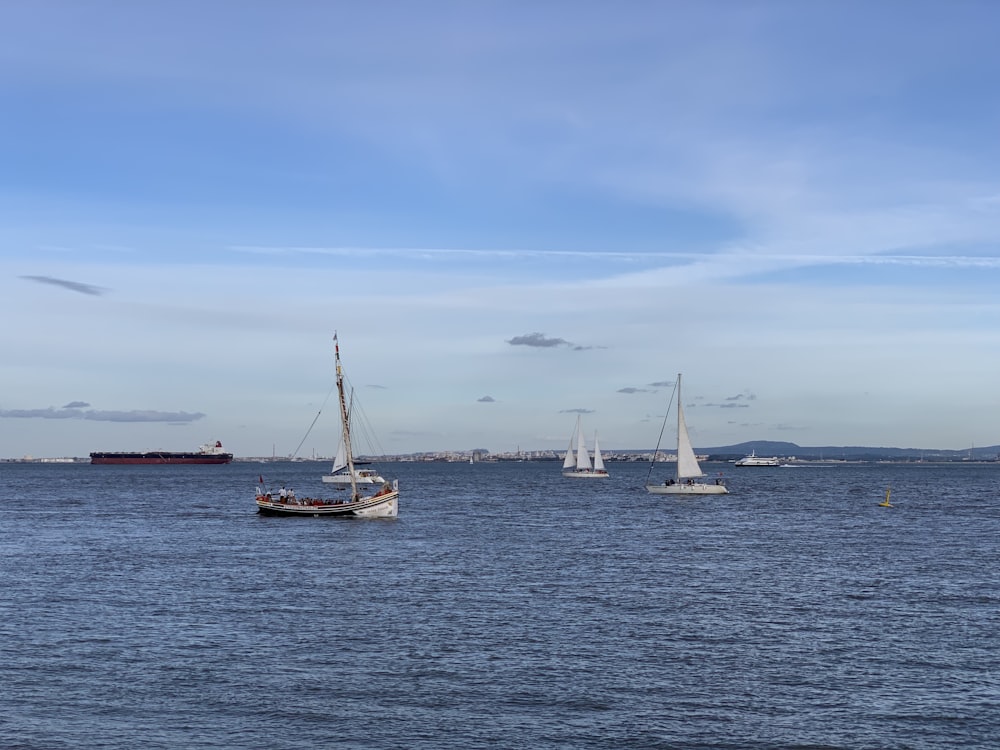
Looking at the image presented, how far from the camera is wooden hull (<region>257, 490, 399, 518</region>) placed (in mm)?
110938

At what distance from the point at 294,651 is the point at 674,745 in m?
17.5

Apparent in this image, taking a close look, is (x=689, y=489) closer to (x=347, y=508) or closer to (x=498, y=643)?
(x=347, y=508)

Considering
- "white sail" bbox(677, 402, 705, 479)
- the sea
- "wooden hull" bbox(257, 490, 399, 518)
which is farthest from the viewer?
"white sail" bbox(677, 402, 705, 479)

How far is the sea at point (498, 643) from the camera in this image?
3162 cm

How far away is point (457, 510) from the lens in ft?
437

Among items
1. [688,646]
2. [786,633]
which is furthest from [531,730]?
[786,633]

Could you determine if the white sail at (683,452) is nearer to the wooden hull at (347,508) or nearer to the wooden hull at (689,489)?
the wooden hull at (689,489)

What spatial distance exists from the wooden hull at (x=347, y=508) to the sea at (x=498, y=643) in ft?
74.2

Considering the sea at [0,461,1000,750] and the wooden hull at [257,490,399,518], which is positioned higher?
the wooden hull at [257,490,399,518]

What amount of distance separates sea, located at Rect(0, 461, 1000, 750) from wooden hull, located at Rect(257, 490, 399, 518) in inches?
891

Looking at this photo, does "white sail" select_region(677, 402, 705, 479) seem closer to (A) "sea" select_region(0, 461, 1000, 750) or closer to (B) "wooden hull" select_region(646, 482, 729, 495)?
(B) "wooden hull" select_region(646, 482, 729, 495)

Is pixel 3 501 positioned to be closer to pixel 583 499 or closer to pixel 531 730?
pixel 583 499

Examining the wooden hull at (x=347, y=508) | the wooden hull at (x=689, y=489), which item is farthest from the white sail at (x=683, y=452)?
the wooden hull at (x=347, y=508)

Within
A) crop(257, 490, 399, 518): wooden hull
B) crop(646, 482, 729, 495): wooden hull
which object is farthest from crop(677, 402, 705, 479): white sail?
crop(257, 490, 399, 518): wooden hull
